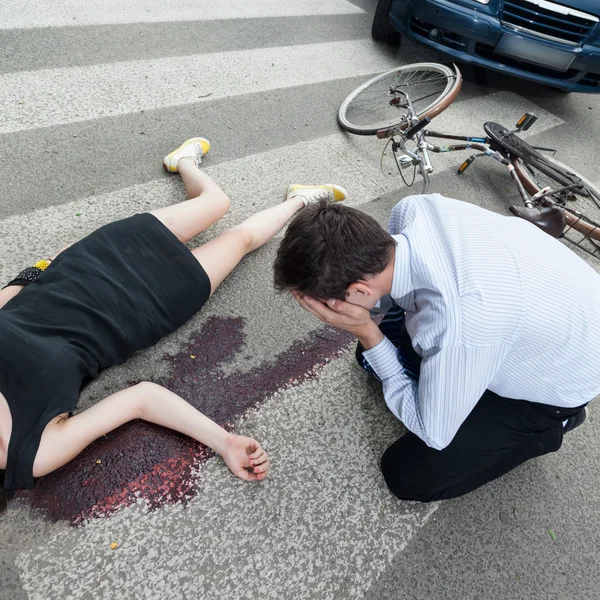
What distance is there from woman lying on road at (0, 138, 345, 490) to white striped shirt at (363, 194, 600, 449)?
0.76 metres

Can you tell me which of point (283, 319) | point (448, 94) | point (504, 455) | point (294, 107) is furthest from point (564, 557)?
point (294, 107)

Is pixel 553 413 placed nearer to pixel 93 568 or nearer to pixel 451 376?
pixel 451 376

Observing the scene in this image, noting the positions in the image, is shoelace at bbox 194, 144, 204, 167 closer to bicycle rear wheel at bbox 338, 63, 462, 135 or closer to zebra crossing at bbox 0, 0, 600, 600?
zebra crossing at bbox 0, 0, 600, 600

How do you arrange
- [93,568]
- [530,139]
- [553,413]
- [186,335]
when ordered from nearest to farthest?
[93,568]
[553,413]
[186,335]
[530,139]

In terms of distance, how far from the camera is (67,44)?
3756 millimetres

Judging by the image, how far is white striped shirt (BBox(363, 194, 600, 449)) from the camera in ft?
4.58

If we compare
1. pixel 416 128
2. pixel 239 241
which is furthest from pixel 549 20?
pixel 239 241

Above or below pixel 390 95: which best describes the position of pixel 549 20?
above

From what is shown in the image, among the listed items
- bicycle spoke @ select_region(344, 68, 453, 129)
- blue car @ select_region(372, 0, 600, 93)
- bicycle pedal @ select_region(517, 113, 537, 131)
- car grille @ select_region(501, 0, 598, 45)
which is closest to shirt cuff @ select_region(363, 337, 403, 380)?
bicycle spoke @ select_region(344, 68, 453, 129)

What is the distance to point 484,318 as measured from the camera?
1.37 meters

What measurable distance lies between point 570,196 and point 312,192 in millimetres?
2139

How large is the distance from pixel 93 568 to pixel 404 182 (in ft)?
9.50

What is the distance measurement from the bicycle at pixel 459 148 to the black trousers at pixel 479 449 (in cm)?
174

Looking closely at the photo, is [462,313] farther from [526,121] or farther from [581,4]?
[581,4]
